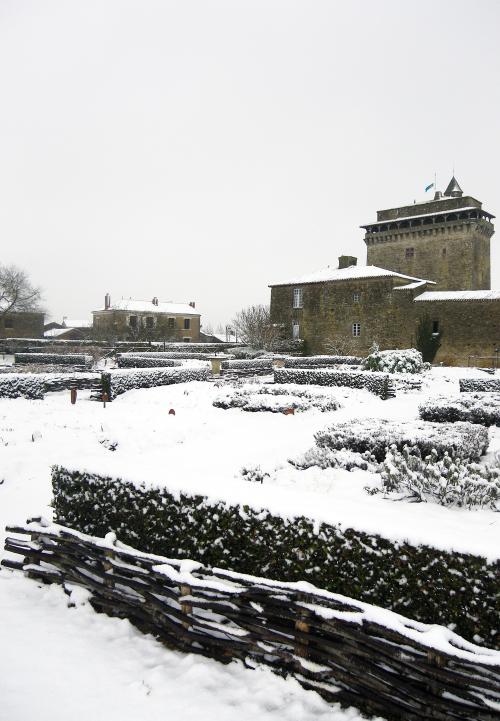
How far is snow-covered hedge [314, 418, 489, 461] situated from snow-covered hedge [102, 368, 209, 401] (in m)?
11.0

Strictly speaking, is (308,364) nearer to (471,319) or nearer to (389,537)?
(471,319)

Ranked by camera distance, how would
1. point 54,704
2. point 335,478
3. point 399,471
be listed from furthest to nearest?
1. point 335,478
2. point 399,471
3. point 54,704

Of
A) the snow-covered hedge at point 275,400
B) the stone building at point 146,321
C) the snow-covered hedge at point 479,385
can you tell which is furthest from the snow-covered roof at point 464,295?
the stone building at point 146,321

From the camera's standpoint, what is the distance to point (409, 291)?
124 feet

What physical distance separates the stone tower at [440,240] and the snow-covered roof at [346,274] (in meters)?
3.54

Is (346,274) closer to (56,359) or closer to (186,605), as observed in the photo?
(56,359)

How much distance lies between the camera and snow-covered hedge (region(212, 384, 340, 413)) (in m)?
14.8

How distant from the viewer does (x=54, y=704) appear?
10.8 feet

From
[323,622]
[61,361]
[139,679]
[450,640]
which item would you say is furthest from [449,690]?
[61,361]

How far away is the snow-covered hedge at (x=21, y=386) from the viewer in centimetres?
1711

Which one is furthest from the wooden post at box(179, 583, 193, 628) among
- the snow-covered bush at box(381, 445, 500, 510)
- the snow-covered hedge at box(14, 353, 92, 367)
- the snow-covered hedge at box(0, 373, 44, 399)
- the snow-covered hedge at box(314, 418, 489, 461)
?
the snow-covered hedge at box(14, 353, 92, 367)

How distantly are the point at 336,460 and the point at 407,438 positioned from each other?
1442 mm

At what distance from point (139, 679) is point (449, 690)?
7.21 feet

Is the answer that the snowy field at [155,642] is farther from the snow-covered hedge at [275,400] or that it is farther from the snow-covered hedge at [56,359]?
the snow-covered hedge at [56,359]
